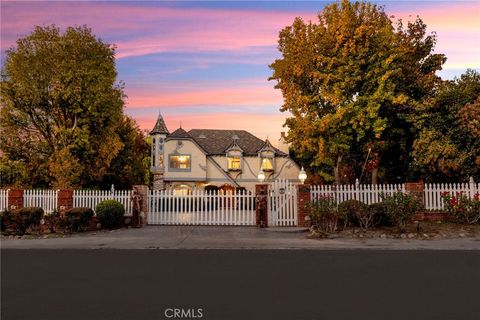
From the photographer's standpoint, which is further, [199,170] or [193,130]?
[193,130]

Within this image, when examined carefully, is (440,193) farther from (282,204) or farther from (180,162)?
(180,162)

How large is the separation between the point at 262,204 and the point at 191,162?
26.7m

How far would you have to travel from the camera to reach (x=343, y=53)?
3002 centimetres

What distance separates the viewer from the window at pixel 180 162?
48.3 metres

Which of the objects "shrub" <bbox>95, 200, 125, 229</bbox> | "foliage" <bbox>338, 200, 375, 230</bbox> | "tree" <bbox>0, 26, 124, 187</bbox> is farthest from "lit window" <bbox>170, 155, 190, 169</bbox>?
"foliage" <bbox>338, 200, 375, 230</bbox>

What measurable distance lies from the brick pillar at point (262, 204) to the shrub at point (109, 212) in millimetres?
6493

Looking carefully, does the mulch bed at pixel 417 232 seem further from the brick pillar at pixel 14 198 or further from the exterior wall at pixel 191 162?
the exterior wall at pixel 191 162

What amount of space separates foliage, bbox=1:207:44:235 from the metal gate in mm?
10430
